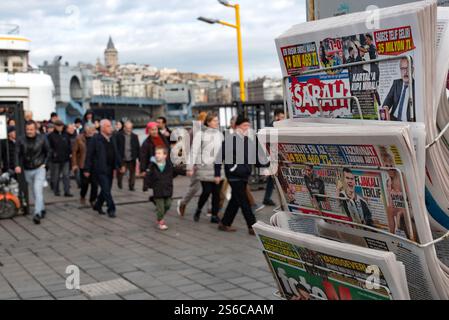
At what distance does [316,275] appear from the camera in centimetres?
194

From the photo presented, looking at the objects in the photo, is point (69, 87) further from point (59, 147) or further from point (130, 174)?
point (59, 147)

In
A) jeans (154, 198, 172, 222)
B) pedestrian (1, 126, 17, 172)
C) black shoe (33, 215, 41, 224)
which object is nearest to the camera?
jeans (154, 198, 172, 222)

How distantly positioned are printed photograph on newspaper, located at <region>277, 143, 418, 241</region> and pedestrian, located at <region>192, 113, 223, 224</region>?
840 centimetres

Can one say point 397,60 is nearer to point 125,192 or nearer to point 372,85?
point 372,85

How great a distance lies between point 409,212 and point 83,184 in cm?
1252

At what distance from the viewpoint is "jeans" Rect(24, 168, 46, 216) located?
11.6 m

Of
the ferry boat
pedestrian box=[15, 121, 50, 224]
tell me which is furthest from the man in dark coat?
the ferry boat

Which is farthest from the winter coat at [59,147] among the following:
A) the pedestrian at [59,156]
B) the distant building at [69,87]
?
the distant building at [69,87]

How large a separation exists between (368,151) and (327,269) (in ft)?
1.27

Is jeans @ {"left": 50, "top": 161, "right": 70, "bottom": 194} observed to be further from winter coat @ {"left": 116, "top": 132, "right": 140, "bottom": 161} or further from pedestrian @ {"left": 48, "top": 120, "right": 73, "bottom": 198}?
winter coat @ {"left": 116, "top": 132, "right": 140, "bottom": 161}

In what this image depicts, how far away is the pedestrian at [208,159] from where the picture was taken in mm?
10492

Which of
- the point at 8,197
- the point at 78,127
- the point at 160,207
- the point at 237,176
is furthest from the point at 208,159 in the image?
the point at 78,127

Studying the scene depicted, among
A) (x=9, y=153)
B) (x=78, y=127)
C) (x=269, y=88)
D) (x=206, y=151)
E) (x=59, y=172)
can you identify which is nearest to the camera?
(x=206, y=151)
